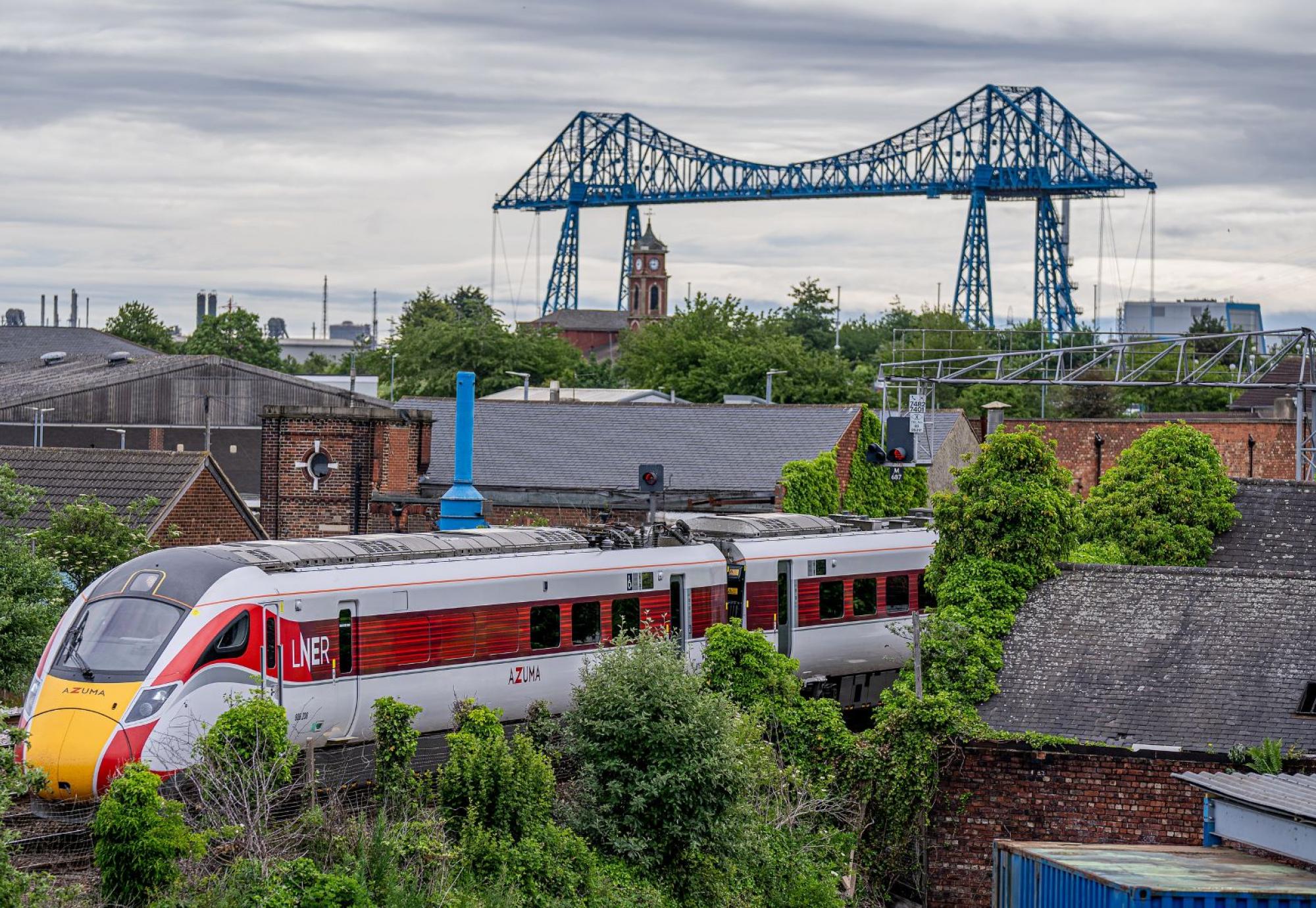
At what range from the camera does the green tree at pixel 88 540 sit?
83.8 feet

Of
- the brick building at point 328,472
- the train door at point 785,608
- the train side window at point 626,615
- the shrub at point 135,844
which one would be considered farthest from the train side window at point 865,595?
the brick building at point 328,472

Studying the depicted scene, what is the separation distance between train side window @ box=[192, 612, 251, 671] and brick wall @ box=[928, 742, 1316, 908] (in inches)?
386

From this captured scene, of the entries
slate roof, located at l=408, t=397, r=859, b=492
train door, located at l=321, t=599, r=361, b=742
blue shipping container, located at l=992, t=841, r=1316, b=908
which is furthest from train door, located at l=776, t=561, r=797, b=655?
slate roof, located at l=408, t=397, r=859, b=492

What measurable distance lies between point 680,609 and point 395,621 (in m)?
5.25

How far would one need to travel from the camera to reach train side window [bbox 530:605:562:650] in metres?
20.3

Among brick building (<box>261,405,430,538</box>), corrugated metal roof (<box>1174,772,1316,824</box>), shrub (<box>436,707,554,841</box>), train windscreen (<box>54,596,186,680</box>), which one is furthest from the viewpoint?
brick building (<box>261,405,430,538</box>)

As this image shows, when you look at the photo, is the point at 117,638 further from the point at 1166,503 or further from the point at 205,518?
the point at 1166,503

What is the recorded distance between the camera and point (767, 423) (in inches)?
1623

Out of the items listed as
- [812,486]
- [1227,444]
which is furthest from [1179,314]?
[812,486]

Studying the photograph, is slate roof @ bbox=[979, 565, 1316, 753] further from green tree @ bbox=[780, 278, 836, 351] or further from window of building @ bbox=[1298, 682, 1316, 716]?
green tree @ bbox=[780, 278, 836, 351]

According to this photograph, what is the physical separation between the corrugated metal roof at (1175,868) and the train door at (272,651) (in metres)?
8.10

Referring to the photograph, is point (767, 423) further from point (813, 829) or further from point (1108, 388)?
point (1108, 388)

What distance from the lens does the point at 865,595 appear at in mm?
25719

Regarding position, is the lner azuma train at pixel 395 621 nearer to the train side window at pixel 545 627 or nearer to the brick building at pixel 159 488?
the train side window at pixel 545 627
